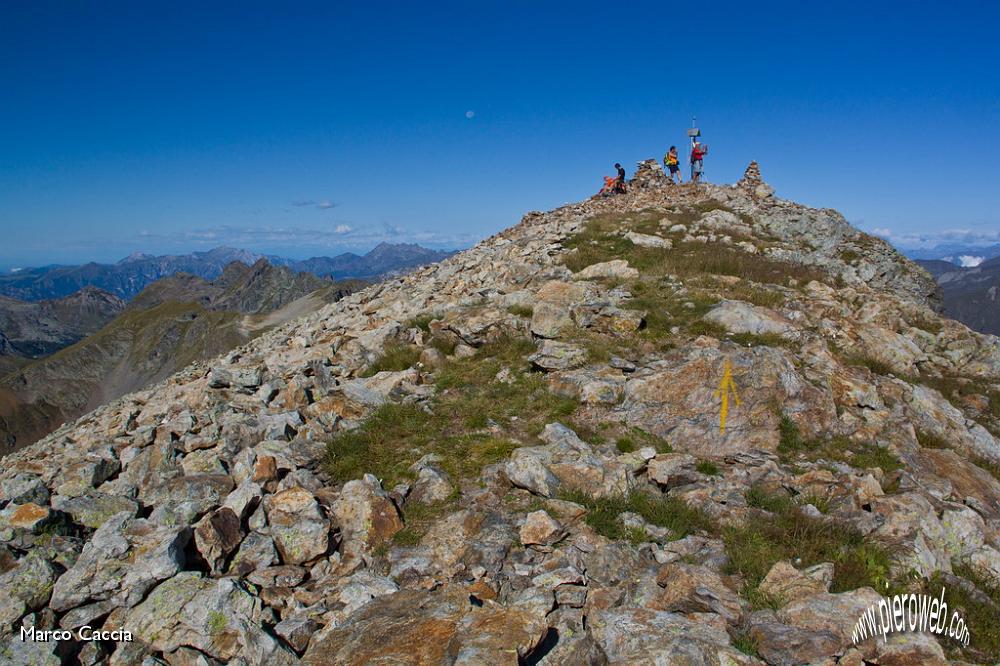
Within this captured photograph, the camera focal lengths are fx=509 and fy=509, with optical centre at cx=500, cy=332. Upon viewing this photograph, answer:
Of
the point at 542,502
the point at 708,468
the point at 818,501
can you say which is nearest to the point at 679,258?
the point at 708,468

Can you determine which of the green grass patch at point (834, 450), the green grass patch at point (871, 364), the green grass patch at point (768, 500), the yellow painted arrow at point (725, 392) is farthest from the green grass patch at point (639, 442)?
the green grass patch at point (871, 364)

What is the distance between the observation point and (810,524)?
25.5ft

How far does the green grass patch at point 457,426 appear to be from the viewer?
9750 mm

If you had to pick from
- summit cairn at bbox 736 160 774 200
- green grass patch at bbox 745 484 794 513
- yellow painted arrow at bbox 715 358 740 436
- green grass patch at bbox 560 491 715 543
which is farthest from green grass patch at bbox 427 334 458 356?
summit cairn at bbox 736 160 774 200

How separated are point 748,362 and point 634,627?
779 cm

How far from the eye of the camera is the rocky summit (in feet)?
19.4

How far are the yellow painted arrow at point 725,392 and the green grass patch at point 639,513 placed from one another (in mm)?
2886

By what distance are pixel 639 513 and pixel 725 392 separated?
439 cm

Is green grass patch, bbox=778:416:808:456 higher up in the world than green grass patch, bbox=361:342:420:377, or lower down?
lower down

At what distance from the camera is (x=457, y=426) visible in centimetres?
1128

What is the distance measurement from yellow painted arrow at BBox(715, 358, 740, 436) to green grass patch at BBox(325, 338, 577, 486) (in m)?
3.13

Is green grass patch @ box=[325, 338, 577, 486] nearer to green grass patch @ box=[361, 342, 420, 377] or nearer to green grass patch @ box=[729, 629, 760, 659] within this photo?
green grass patch @ box=[361, 342, 420, 377]

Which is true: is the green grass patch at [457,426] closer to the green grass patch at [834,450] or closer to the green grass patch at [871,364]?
the green grass patch at [834,450]

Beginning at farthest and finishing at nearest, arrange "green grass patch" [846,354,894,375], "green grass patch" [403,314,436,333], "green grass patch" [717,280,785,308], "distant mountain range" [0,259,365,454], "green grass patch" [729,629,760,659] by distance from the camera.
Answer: "distant mountain range" [0,259,365,454] → "green grass patch" [403,314,436,333] → "green grass patch" [717,280,785,308] → "green grass patch" [846,354,894,375] → "green grass patch" [729,629,760,659]
